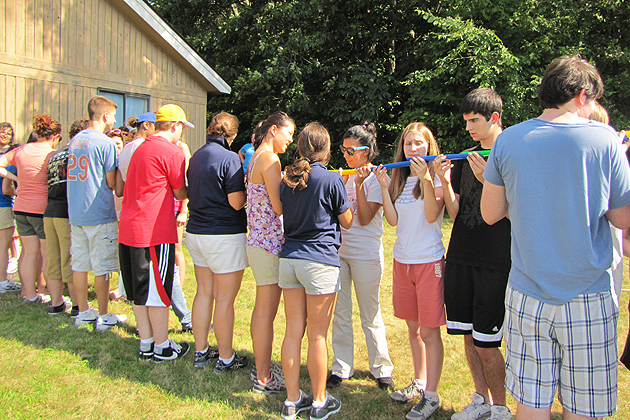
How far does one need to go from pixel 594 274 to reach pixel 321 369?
1723 mm

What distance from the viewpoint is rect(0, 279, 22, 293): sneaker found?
5.68 metres

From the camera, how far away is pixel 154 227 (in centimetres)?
374

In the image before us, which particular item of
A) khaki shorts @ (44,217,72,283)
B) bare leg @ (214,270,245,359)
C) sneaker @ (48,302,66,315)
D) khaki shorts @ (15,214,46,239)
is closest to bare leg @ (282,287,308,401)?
bare leg @ (214,270,245,359)

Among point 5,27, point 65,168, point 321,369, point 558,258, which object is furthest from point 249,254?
point 5,27

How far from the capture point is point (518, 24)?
46.8ft

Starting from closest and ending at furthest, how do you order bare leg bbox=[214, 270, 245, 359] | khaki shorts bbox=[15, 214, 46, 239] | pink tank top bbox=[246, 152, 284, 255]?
pink tank top bbox=[246, 152, 284, 255] → bare leg bbox=[214, 270, 245, 359] → khaki shorts bbox=[15, 214, 46, 239]

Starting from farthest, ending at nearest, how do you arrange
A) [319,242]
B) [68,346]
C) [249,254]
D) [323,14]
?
[323,14] < [68,346] < [249,254] < [319,242]

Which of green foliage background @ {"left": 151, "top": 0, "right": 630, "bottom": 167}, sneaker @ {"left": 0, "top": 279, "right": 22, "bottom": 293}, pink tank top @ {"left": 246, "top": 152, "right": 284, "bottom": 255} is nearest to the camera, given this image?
pink tank top @ {"left": 246, "top": 152, "right": 284, "bottom": 255}

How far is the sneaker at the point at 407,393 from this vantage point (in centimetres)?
323

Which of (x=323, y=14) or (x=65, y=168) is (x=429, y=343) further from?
(x=323, y=14)

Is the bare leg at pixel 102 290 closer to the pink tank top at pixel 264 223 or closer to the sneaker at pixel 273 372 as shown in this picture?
the sneaker at pixel 273 372

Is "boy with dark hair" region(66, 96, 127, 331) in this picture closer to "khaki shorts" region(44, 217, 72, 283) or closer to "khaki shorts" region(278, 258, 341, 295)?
"khaki shorts" region(44, 217, 72, 283)

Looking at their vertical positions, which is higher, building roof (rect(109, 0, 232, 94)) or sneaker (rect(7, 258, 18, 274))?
building roof (rect(109, 0, 232, 94))

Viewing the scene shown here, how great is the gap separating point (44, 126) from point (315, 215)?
3.70 m
